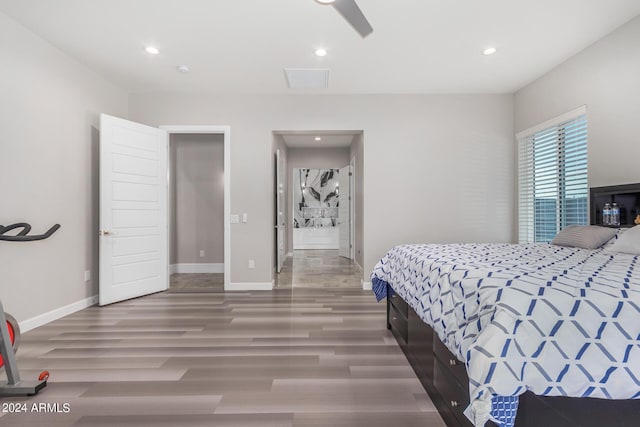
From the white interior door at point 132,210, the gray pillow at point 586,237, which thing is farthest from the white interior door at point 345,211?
the gray pillow at point 586,237

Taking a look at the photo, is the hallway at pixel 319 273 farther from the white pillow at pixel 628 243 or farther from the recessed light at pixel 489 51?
the recessed light at pixel 489 51

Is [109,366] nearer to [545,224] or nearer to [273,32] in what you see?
[273,32]

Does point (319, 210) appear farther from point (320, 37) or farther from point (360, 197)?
point (320, 37)

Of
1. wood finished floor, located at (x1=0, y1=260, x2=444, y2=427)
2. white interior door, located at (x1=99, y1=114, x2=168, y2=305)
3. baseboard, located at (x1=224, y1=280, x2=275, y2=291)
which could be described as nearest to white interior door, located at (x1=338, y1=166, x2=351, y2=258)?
baseboard, located at (x1=224, y1=280, x2=275, y2=291)

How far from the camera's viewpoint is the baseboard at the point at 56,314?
2.90 metres

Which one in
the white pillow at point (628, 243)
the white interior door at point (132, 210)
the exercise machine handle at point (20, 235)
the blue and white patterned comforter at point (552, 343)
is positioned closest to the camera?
the blue and white patterned comforter at point (552, 343)

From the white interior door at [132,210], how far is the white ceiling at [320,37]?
779 mm

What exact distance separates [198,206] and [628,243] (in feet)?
18.9

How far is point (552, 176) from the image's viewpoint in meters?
3.75

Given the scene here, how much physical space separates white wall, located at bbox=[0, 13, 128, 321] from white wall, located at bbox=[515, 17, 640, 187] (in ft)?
17.3

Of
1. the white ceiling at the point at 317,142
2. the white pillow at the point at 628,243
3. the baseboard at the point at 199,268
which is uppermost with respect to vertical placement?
the white ceiling at the point at 317,142

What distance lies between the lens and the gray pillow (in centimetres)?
232

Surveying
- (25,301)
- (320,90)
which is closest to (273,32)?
(320,90)

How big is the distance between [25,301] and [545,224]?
18.1 feet
